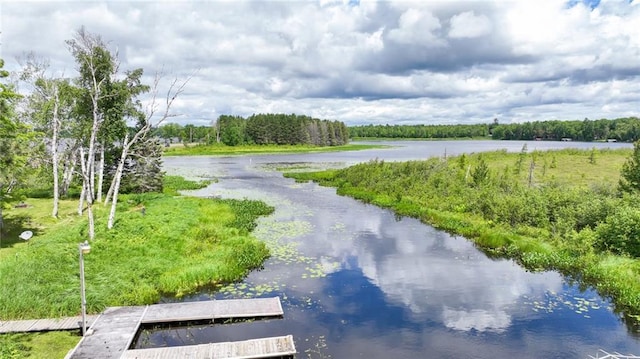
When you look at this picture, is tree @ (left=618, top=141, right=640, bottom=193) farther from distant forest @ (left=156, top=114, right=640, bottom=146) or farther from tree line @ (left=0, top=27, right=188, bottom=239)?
distant forest @ (left=156, top=114, right=640, bottom=146)

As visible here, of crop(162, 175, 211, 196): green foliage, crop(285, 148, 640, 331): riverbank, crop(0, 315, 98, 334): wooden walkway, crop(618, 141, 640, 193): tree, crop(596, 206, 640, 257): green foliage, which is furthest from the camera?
crop(162, 175, 211, 196): green foliage

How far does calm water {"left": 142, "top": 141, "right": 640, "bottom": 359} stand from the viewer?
16719 mm

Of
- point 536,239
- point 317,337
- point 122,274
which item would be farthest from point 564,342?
point 122,274

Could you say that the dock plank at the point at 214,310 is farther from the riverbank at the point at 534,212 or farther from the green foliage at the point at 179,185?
the green foliage at the point at 179,185

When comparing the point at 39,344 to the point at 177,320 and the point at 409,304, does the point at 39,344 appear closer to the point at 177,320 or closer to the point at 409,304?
the point at 177,320

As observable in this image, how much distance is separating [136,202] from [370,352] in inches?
1193

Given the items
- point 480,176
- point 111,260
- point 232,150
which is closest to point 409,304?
point 111,260

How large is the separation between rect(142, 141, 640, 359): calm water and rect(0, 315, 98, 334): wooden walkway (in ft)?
8.77

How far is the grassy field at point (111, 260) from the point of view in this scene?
17531 mm

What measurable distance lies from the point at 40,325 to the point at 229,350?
7.73m

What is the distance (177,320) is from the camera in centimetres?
1786

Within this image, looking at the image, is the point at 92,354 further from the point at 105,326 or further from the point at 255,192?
the point at 255,192

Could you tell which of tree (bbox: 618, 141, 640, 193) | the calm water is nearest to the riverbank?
tree (bbox: 618, 141, 640, 193)

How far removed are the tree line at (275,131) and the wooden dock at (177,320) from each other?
140 metres
